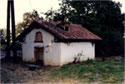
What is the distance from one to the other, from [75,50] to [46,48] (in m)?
3.07

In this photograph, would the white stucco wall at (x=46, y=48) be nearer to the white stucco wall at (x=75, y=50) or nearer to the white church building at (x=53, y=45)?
the white church building at (x=53, y=45)

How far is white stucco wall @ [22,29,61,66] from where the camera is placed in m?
16.5

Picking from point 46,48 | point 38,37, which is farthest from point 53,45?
point 38,37

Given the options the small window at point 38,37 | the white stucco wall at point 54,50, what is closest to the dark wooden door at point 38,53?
the white stucco wall at point 54,50

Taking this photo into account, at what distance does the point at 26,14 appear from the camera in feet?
123

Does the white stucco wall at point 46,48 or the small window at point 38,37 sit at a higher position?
the small window at point 38,37

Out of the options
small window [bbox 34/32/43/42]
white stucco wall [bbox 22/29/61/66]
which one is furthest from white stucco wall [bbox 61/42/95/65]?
small window [bbox 34/32/43/42]

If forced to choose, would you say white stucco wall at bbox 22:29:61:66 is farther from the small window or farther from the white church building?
the small window

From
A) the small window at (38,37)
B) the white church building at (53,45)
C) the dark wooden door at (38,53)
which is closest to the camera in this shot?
the white church building at (53,45)

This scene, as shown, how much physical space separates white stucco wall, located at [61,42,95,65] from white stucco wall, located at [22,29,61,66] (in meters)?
0.63

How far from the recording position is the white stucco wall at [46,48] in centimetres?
1653

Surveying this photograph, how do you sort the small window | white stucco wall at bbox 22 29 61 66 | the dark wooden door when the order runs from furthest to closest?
the dark wooden door
the small window
white stucco wall at bbox 22 29 61 66

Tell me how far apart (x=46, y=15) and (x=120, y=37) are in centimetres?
1346

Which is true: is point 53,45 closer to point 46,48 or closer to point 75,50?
point 46,48
